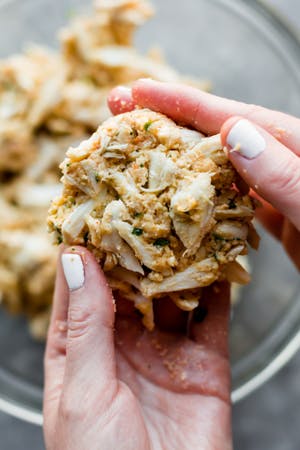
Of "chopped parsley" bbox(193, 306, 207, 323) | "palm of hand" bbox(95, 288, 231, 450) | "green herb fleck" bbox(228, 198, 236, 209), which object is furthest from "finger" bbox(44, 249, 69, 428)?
"green herb fleck" bbox(228, 198, 236, 209)

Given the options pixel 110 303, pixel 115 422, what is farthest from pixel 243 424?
pixel 110 303

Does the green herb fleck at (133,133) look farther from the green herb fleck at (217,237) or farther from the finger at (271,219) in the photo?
the finger at (271,219)

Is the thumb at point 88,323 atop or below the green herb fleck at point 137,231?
below

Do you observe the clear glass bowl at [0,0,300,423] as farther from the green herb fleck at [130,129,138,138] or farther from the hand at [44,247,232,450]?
the green herb fleck at [130,129,138,138]

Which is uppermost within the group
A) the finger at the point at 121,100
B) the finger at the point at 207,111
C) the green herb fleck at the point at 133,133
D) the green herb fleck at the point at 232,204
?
the finger at the point at 207,111

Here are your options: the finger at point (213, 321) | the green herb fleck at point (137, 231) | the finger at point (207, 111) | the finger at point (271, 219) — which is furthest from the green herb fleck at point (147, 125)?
the finger at point (271, 219)

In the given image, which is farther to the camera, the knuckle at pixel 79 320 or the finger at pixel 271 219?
the finger at pixel 271 219

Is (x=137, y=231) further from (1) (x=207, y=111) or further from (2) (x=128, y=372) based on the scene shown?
(2) (x=128, y=372)
